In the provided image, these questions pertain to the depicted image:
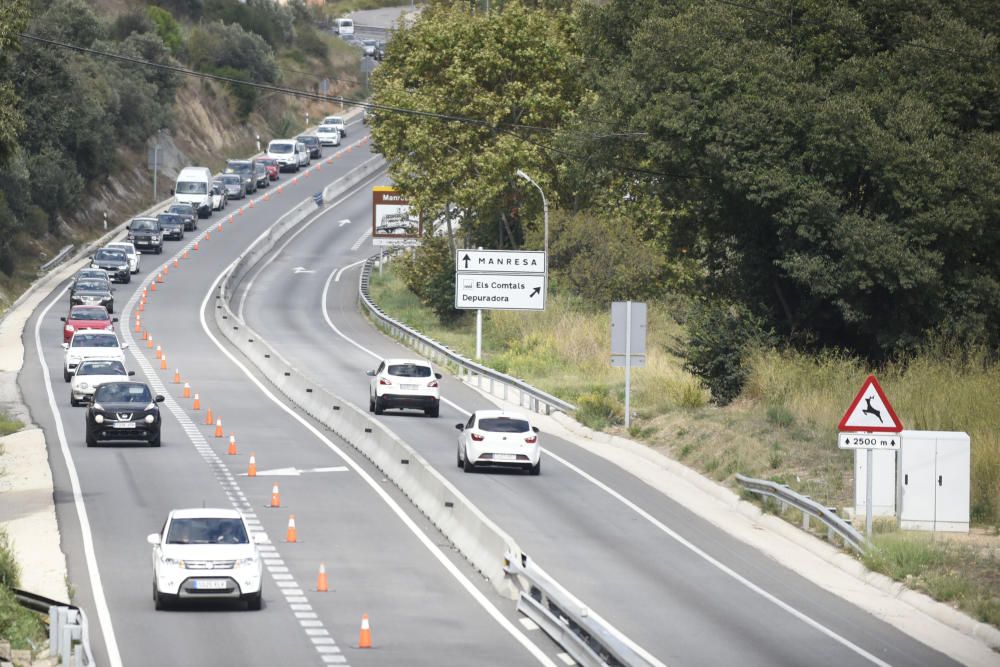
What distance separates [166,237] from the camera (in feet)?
309

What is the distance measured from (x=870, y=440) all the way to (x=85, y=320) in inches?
1574

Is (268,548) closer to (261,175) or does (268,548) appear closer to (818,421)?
(818,421)

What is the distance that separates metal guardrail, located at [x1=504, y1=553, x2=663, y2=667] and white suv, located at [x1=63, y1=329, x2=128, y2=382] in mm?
30147

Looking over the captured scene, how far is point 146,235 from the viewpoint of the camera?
89.3 metres

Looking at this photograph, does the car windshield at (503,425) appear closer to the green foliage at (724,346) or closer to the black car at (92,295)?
the green foliage at (724,346)

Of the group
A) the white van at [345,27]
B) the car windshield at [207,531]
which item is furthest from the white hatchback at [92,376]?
the white van at [345,27]

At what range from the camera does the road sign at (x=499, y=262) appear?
2306 inches

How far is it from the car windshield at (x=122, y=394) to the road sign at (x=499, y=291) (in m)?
20.8

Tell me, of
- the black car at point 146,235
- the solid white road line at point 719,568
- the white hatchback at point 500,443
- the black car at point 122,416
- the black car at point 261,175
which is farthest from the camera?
the black car at point 261,175

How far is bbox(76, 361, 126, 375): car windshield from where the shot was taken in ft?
153

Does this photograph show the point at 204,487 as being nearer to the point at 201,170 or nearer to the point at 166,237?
the point at 166,237

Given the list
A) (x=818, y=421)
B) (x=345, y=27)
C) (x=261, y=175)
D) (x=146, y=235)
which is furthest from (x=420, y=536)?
(x=345, y=27)

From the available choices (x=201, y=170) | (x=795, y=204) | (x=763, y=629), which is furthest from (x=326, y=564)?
(x=201, y=170)

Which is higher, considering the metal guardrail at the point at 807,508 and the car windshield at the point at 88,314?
the car windshield at the point at 88,314
